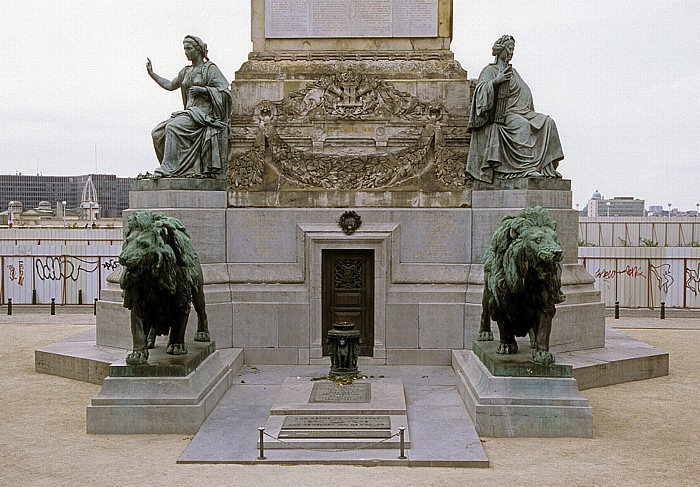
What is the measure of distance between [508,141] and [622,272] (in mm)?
11520

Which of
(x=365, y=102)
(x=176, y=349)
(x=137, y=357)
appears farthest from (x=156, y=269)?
(x=365, y=102)

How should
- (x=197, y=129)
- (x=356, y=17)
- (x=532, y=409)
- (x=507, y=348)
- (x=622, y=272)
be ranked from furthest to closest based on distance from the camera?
(x=622, y=272) → (x=356, y=17) → (x=197, y=129) → (x=507, y=348) → (x=532, y=409)

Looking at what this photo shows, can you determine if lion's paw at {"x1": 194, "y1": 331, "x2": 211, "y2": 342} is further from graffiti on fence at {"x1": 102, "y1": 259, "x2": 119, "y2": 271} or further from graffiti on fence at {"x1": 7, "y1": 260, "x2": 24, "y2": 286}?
graffiti on fence at {"x1": 7, "y1": 260, "x2": 24, "y2": 286}

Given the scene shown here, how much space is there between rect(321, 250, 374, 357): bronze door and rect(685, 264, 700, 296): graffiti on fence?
45.4ft

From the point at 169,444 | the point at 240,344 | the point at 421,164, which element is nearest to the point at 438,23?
the point at 421,164

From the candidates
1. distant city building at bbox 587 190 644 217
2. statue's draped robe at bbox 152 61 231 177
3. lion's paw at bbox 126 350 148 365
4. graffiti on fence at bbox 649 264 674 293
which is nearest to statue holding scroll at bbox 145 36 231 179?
statue's draped robe at bbox 152 61 231 177

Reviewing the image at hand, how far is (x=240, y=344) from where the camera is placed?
14.6 meters

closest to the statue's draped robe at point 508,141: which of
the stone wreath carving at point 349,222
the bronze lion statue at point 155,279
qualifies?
the stone wreath carving at point 349,222

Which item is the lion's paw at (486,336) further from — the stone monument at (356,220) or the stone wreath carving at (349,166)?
the stone wreath carving at (349,166)

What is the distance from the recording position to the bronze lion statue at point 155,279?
34.6 feet

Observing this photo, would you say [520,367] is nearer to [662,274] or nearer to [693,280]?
[662,274]

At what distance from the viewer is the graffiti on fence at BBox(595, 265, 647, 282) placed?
2466cm

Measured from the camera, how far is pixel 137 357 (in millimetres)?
10727

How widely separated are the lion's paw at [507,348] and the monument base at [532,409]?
2.33ft
